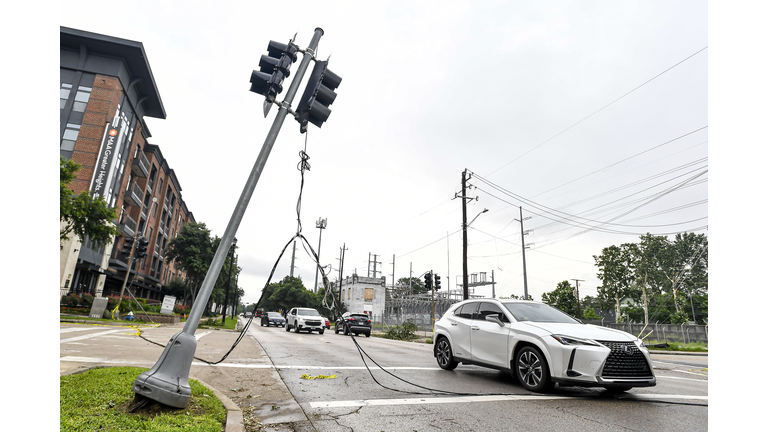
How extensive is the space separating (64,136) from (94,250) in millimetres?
9968

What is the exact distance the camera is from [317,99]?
6.25 metres

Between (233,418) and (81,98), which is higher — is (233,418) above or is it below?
below

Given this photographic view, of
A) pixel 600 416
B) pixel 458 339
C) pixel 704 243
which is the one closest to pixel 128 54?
pixel 458 339

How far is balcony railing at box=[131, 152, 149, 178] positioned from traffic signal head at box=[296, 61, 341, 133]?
44.7m

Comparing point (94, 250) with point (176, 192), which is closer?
point (94, 250)

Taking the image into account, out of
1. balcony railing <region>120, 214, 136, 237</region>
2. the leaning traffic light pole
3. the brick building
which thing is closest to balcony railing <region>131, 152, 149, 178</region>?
the brick building

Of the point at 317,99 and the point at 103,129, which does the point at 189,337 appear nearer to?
the point at 317,99

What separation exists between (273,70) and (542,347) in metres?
5.68

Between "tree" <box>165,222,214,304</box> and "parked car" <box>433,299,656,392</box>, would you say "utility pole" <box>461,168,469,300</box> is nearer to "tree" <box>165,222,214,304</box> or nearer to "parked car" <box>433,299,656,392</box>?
"parked car" <box>433,299,656,392</box>

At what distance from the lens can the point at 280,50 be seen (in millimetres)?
5707

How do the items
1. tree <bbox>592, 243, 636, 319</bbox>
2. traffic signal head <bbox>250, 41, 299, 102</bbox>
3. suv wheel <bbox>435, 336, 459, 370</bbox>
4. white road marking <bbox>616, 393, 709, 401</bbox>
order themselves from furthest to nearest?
tree <bbox>592, 243, 636, 319</bbox>, suv wheel <bbox>435, 336, 459, 370</bbox>, white road marking <bbox>616, 393, 709, 401</bbox>, traffic signal head <bbox>250, 41, 299, 102</bbox>

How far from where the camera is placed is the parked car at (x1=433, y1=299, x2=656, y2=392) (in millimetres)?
5875

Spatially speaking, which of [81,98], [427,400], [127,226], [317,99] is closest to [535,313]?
[427,400]

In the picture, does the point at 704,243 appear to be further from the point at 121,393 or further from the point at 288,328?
the point at 121,393
